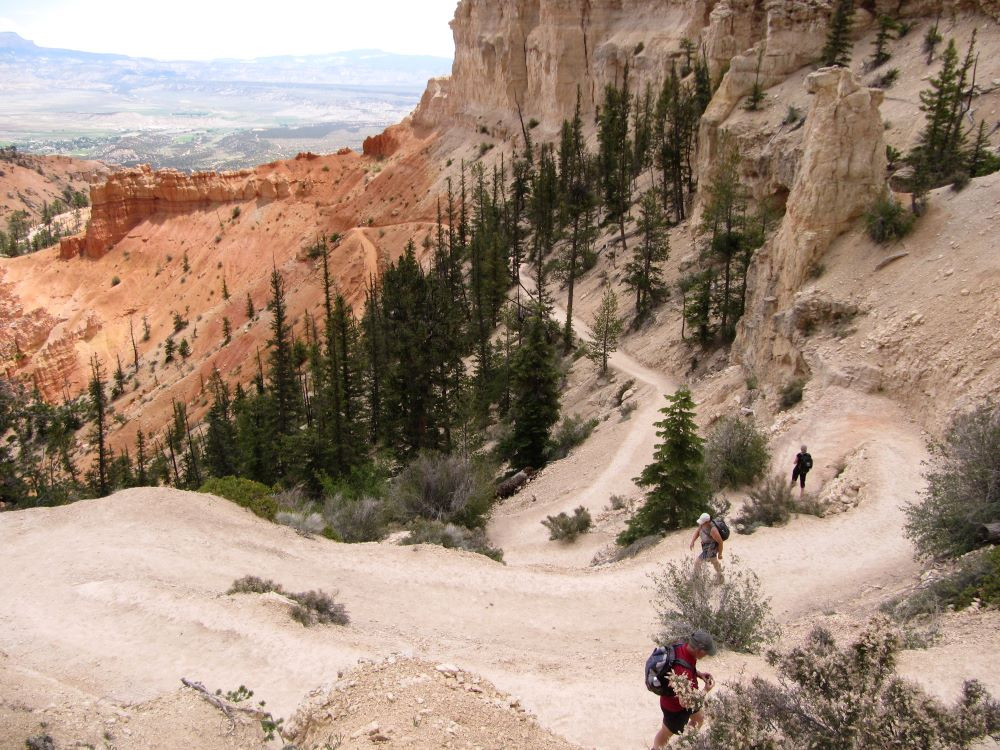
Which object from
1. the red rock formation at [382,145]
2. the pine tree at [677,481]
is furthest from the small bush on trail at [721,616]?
the red rock formation at [382,145]

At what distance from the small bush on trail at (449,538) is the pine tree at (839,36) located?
30381 millimetres

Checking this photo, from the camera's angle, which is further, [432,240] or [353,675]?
[432,240]

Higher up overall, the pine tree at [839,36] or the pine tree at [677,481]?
the pine tree at [839,36]

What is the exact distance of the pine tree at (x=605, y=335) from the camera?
3178 cm

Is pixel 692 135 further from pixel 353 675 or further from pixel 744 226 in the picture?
pixel 353 675

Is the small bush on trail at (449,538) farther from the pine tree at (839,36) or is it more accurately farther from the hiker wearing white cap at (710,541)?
→ the pine tree at (839,36)

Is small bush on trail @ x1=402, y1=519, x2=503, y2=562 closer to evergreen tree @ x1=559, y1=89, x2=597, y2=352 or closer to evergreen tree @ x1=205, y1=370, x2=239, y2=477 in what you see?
evergreen tree @ x1=205, y1=370, x2=239, y2=477

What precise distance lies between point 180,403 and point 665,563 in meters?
48.9

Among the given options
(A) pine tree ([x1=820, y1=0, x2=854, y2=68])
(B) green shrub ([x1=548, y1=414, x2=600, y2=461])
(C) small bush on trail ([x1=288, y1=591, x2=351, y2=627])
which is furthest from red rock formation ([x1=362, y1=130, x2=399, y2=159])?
(C) small bush on trail ([x1=288, y1=591, x2=351, y2=627])

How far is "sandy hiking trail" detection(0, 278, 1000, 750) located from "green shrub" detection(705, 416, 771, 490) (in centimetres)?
77

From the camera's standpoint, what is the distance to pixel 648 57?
2308 inches

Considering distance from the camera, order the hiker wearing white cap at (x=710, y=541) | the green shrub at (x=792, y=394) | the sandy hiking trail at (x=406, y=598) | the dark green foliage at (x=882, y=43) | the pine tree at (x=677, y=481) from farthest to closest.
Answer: the dark green foliage at (x=882, y=43) < the green shrub at (x=792, y=394) < the pine tree at (x=677, y=481) < the hiker wearing white cap at (x=710, y=541) < the sandy hiking trail at (x=406, y=598)

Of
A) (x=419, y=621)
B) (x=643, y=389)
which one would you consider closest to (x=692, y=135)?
(x=643, y=389)

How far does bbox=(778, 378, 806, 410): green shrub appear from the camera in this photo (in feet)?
65.8
